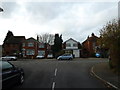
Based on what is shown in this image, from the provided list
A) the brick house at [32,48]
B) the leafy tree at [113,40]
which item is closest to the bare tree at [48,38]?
the brick house at [32,48]

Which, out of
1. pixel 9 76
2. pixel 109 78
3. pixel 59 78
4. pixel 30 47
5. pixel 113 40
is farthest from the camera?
pixel 30 47

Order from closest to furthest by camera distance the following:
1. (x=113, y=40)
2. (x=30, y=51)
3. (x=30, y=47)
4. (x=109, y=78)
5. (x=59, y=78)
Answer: (x=109, y=78), (x=59, y=78), (x=113, y=40), (x=30, y=51), (x=30, y=47)

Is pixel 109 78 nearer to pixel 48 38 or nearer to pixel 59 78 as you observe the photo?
pixel 59 78

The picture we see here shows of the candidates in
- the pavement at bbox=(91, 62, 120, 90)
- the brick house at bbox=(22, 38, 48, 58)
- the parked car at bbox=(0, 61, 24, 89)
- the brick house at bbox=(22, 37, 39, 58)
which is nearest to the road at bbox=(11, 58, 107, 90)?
the pavement at bbox=(91, 62, 120, 90)

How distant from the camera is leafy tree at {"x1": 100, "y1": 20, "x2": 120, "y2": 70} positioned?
15795 millimetres

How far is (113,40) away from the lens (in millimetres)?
17531

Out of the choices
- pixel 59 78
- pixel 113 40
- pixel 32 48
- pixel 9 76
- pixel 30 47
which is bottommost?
pixel 59 78

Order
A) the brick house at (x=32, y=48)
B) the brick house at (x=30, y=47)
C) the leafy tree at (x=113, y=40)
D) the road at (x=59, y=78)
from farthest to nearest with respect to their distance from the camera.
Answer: the brick house at (x=30, y=47) < the brick house at (x=32, y=48) < the leafy tree at (x=113, y=40) < the road at (x=59, y=78)

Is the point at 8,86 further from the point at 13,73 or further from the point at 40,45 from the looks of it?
the point at 40,45

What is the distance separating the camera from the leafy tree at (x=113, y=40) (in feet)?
51.8

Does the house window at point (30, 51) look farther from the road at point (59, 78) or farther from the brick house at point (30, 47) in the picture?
the road at point (59, 78)

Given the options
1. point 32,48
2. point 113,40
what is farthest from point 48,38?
point 113,40

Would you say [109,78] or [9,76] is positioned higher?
[9,76]

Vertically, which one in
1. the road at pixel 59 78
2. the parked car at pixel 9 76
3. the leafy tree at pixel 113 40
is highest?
the leafy tree at pixel 113 40
